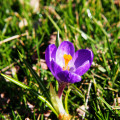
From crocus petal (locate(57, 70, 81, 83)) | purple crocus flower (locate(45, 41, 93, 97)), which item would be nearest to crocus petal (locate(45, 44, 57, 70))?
purple crocus flower (locate(45, 41, 93, 97))

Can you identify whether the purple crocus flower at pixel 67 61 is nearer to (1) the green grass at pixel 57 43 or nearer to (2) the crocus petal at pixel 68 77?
(2) the crocus petal at pixel 68 77

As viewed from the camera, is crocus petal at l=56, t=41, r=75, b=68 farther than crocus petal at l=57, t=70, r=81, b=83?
Yes

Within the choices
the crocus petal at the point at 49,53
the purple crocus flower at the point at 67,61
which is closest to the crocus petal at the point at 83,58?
the purple crocus flower at the point at 67,61

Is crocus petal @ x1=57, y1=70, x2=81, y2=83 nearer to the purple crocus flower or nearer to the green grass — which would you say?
the purple crocus flower

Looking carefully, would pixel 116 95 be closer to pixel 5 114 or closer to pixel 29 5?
pixel 5 114

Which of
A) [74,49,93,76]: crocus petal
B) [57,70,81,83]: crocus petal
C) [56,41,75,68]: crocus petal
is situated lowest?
[57,70,81,83]: crocus petal

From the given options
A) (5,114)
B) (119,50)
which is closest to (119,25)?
(119,50)
